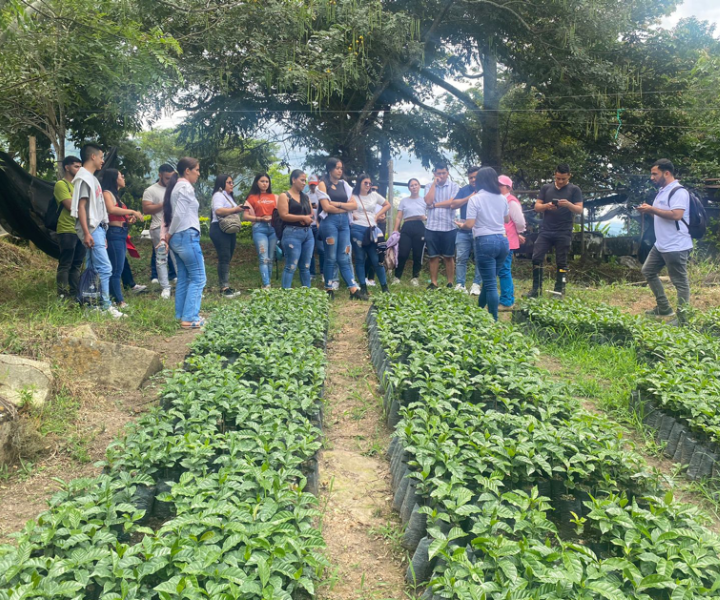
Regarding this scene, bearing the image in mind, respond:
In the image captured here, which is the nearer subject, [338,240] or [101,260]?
[101,260]

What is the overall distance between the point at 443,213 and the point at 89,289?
487 cm

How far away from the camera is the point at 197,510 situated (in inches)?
108

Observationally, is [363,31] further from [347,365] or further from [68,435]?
[68,435]

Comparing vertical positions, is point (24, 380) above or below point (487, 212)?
below

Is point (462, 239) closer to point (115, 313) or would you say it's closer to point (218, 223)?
point (218, 223)

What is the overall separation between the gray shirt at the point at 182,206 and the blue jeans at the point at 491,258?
3.17 metres

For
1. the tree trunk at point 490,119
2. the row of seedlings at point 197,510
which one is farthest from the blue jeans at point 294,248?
the tree trunk at point 490,119

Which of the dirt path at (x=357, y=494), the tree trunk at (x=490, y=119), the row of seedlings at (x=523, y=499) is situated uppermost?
the tree trunk at (x=490, y=119)

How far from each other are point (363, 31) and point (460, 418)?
8681 millimetres

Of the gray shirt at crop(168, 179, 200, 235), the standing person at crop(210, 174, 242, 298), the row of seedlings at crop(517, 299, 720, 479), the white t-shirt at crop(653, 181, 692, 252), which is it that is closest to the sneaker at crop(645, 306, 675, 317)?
the row of seedlings at crop(517, 299, 720, 479)

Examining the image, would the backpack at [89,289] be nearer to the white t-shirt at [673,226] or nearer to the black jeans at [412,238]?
the black jeans at [412,238]

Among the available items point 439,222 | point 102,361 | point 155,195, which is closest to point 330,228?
point 439,222

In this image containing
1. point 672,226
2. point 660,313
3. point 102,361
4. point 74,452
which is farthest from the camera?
point 660,313

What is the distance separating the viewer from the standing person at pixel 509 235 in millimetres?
7641
